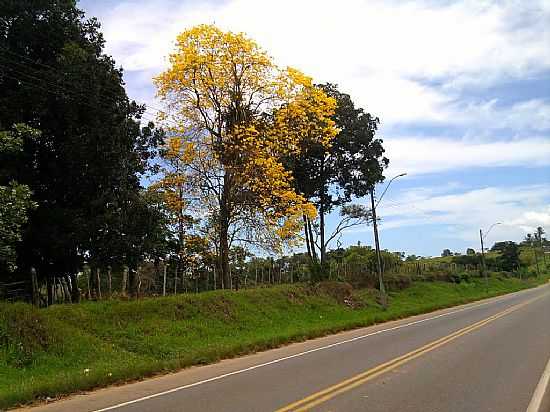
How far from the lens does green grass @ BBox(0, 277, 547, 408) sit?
1198 centimetres

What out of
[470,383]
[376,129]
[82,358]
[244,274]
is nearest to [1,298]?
[82,358]

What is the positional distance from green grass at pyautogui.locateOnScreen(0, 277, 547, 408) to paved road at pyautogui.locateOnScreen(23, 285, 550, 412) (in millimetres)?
862

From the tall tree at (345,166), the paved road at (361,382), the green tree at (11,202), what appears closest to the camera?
the paved road at (361,382)

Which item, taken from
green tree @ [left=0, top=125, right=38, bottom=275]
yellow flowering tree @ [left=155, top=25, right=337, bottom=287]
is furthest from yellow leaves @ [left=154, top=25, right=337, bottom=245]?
green tree @ [left=0, top=125, right=38, bottom=275]

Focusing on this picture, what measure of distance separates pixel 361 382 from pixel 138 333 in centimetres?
924

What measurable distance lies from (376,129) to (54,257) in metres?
24.7

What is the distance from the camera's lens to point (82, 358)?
1395 cm

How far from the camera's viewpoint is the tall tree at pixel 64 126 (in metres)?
20.1

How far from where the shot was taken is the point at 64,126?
70.6 ft

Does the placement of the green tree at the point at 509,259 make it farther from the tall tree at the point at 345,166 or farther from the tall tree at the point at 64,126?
the tall tree at the point at 64,126

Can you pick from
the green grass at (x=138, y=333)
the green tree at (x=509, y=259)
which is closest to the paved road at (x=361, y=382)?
the green grass at (x=138, y=333)

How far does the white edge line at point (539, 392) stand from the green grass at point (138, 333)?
26.1ft

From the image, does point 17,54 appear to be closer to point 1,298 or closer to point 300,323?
point 1,298

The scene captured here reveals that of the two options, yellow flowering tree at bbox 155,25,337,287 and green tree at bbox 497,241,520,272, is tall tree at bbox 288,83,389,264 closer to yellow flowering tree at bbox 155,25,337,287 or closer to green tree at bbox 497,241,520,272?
yellow flowering tree at bbox 155,25,337,287
